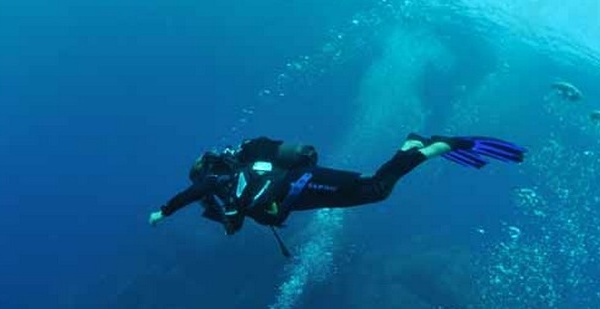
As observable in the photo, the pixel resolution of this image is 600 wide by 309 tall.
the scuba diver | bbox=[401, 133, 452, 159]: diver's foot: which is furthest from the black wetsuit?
bbox=[401, 133, 452, 159]: diver's foot

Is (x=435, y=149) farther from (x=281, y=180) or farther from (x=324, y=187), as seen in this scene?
(x=281, y=180)

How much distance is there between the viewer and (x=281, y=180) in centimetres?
535

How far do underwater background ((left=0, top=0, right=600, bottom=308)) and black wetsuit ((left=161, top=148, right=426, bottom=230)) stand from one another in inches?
565

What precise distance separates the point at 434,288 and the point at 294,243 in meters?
5.00

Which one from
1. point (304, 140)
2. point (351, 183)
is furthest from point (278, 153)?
point (304, 140)

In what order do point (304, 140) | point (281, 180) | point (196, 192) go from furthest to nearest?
point (304, 140) → point (196, 192) → point (281, 180)

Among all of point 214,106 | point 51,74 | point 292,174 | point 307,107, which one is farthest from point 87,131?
point 292,174

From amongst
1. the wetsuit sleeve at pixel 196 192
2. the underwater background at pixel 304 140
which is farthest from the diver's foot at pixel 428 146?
the underwater background at pixel 304 140

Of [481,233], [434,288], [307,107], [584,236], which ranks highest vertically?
[307,107]

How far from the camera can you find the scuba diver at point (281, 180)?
17.3 feet

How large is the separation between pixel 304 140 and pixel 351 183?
2530 cm

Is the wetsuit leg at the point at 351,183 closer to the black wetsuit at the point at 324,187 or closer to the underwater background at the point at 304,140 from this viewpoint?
the black wetsuit at the point at 324,187

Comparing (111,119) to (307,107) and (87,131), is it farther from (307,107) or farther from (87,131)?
(307,107)

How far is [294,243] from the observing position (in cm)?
2142
